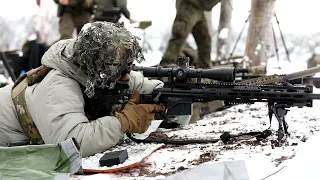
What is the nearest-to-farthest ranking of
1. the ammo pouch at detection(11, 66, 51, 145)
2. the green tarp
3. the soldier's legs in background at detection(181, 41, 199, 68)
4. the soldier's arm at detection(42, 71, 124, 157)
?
the green tarp < the soldier's arm at detection(42, 71, 124, 157) < the ammo pouch at detection(11, 66, 51, 145) < the soldier's legs in background at detection(181, 41, 199, 68)

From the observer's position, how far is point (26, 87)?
111 inches

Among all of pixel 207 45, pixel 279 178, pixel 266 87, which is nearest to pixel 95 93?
pixel 266 87

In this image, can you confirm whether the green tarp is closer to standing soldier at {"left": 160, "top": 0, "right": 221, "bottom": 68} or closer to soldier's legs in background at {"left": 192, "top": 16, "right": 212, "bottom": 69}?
standing soldier at {"left": 160, "top": 0, "right": 221, "bottom": 68}

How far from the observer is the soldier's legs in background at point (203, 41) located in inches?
282

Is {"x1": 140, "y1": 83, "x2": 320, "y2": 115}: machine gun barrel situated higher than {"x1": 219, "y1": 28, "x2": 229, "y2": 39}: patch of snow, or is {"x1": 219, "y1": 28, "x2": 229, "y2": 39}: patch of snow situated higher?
{"x1": 219, "y1": 28, "x2": 229, "y2": 39}: patch of snow

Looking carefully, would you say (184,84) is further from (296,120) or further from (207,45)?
(207,45)

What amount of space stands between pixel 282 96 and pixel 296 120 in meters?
0.86

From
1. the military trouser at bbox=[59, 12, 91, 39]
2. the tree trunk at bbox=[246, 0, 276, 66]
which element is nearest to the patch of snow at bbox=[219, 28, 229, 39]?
the tree trunk at bbox=[246, 0, 276, 66]

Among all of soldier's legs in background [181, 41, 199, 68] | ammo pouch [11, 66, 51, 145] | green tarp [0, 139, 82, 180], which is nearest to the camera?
green tarp [0, 139, 82, 180]

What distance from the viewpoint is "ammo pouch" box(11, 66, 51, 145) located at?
2764mm

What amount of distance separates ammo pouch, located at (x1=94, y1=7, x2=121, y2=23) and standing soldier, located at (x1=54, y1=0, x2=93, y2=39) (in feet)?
0.67

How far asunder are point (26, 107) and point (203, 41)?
4.89 meters

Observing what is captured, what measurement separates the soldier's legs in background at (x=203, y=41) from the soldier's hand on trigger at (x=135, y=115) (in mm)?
4551

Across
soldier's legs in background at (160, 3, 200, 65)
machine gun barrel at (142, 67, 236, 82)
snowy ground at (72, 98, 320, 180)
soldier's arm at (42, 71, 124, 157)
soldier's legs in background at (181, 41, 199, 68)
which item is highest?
soldier's legs in background at (160, 3, 200, 65)
